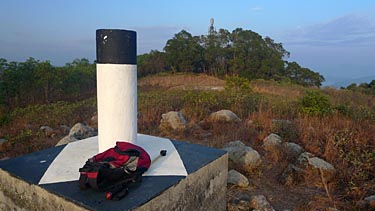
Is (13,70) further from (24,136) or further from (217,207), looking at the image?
(217,207)

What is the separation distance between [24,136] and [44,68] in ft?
19.9

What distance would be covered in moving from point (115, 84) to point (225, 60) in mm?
20735

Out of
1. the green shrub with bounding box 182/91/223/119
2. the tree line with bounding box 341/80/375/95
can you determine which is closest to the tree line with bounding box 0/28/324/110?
the tree line with bounding box 341/80/375/95

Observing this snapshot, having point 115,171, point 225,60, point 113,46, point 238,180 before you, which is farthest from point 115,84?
point 225,60

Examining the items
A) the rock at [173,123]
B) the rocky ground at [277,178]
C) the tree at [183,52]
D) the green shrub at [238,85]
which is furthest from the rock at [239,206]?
the tree at [183,52]

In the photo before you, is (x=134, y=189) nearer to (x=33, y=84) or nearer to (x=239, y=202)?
(x=239, y=202)

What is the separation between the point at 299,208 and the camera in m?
2.87

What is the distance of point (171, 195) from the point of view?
187 cm

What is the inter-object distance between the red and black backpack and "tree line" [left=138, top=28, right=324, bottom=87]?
19.3 m

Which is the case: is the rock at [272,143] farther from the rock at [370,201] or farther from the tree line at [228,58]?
the tree line at [228,58]

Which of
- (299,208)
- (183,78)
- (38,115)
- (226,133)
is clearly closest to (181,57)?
(183,78)

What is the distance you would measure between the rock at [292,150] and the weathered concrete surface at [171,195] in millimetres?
2088

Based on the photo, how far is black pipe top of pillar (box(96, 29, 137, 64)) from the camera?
7.08 ft

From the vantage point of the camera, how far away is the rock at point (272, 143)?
442 centimetres
